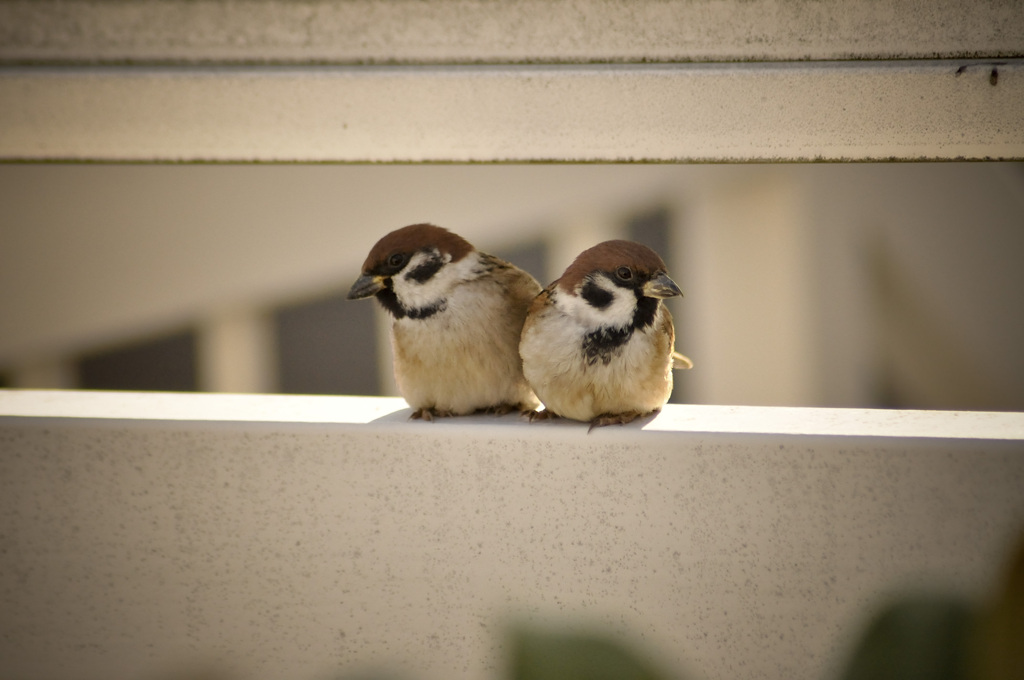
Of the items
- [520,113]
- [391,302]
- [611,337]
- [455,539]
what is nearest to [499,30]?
[520,113]

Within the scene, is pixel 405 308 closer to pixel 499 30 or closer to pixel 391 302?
pixel 391 302

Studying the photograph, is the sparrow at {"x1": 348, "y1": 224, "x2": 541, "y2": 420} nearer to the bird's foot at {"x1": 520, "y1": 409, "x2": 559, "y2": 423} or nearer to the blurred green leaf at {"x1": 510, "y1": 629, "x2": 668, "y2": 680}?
the bird's foot at {"x1": 520, "y1": 409, "x2": 559, "y2": 423}

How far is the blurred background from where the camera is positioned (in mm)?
3311

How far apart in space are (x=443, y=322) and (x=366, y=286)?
164 mm

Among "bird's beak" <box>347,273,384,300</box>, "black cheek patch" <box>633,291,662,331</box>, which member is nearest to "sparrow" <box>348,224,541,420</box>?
"bird's beak" <box>347,273,384,300</box>

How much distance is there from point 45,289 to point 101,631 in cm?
255

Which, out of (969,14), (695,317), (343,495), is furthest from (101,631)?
(695,317)

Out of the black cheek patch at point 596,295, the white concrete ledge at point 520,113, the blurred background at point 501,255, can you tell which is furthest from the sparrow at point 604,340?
the blurred background at point 501,255

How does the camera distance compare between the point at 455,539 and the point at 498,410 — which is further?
the point at 498,410

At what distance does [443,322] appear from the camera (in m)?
1.39

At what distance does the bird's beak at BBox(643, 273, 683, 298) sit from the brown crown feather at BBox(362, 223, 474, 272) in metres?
0.40

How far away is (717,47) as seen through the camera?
1.55 m

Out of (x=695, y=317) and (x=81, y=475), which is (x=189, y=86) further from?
(x=695, y=317)

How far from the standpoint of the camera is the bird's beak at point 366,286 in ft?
4.40
